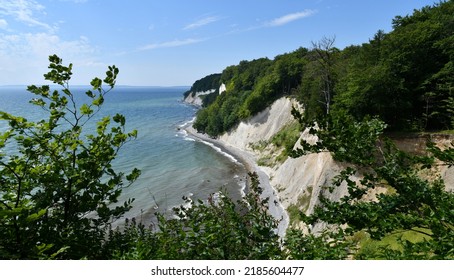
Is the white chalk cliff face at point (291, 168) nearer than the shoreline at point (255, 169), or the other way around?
the white chalk cliff face at point (291, 168)

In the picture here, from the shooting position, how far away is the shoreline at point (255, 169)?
96.0 feet

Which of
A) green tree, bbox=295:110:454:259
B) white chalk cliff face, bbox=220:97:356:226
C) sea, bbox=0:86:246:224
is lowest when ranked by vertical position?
sea, bbox=0:86:246:224

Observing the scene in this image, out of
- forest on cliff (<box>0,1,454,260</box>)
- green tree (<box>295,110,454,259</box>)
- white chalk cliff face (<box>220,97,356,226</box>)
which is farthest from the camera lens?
white chalk cliff face (<box>220,97,356,226</box>)

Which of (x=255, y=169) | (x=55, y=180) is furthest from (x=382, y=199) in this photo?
(x=255, y=169)

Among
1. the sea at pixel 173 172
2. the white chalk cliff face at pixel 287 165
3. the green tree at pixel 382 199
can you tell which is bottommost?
the sea at pixel 173 172

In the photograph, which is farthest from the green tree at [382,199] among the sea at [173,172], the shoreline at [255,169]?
the sea at [173,172]

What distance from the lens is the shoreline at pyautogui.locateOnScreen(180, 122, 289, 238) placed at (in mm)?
29273

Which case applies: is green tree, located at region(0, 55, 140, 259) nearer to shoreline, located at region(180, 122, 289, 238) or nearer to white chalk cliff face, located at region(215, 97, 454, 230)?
white chalk cliff face, located at region(215, 97, 454, 230)

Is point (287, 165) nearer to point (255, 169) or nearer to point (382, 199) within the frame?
point (255, 169)

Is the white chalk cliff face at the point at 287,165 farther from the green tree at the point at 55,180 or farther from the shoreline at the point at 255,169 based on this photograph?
the green tree at the point at 55,180

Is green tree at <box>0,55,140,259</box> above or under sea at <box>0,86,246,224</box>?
above

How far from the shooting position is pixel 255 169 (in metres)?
48.6

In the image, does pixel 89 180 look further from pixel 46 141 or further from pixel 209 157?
pixel 209 157

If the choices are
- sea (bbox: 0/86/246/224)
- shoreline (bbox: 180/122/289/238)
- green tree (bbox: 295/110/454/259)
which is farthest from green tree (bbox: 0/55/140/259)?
sea (bbox: 0/86/246/224)
